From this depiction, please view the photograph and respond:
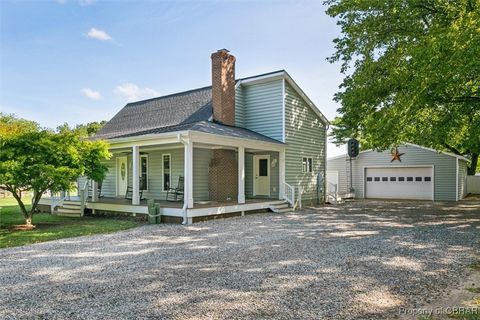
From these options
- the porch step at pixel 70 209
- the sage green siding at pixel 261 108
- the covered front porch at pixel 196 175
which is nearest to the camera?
the covered front porch at pixel 196 175

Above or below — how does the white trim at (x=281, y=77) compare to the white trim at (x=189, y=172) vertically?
above

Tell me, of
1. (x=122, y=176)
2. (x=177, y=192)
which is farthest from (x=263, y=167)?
(x=122, y=176)

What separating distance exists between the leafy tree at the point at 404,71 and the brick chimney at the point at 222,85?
4.72m

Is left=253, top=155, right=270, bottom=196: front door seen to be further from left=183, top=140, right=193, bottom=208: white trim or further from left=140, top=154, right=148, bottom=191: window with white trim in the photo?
left=183, top=140, right=193, bottom=208: white trim

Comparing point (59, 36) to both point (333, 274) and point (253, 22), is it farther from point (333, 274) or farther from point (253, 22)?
point (333, 274)

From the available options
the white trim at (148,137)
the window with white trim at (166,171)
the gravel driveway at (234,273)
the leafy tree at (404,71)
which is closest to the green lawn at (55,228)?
the gravel driveway at (234,273)

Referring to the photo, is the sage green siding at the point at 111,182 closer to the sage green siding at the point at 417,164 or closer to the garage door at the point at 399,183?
the sage green siding at the point at 417,164

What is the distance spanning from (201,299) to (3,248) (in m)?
5.75

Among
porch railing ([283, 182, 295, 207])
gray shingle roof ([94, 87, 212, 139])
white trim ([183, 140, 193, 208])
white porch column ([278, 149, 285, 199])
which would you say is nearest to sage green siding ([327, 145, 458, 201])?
porch railing ([283, 182, 295, 207])

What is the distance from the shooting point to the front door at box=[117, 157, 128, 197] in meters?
16.5

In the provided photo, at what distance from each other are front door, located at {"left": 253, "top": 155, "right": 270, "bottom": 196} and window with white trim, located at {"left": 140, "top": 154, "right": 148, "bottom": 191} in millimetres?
5169

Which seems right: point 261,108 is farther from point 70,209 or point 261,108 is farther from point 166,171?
point 70,209

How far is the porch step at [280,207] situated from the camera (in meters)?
13.9

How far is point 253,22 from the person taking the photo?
1304 centimetres
